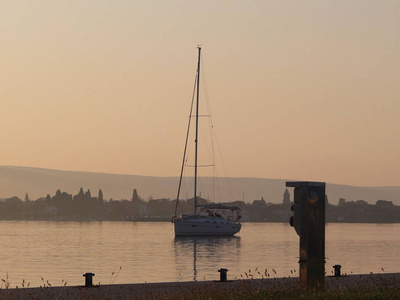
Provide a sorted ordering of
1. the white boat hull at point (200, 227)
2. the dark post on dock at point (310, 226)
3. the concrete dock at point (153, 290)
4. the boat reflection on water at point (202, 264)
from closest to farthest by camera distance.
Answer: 1. the dark post on dock at point (310, 226)
2. the concrete dock at point (153, 290)
3. the boat reflection on water at point (202, 264)
4. the white boat hull at point (200, 227)

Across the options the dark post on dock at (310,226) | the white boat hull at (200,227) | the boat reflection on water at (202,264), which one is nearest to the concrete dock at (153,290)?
the dark post on dock at (310,226)

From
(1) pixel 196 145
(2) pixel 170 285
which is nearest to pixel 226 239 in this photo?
(1) pixel 196 145

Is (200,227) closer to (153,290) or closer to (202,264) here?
(202,264)

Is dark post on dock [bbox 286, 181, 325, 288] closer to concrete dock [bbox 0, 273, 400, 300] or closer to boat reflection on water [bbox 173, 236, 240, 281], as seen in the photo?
concrete dock [bbox 0, 273, 400, 300]

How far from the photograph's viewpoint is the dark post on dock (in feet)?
68.0

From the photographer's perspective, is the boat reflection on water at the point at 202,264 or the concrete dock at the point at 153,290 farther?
the boat reflection on water at the point at 202,264

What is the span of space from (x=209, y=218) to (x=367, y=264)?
44.2 m

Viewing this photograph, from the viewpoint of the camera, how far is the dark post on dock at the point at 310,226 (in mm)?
20719

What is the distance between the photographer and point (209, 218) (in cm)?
11869

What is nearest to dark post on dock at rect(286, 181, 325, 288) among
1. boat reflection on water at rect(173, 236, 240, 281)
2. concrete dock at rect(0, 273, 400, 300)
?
concrete dock at rect(0, 273, 400, 300)

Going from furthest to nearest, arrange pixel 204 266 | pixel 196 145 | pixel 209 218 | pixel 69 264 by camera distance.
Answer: pixel 209 218 → pixel 196 145 → pixel 69 264 → pixel 204 266

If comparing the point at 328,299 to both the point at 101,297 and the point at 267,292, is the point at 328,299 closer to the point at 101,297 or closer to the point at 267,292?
the point at 267,292

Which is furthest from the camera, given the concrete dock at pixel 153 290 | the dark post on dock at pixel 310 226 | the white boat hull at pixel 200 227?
the white boat hull at pixel 200 227

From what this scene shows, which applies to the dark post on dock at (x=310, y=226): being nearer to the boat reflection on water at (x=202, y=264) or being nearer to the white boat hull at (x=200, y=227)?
the boat reflection on water at (x=202, y=264)
